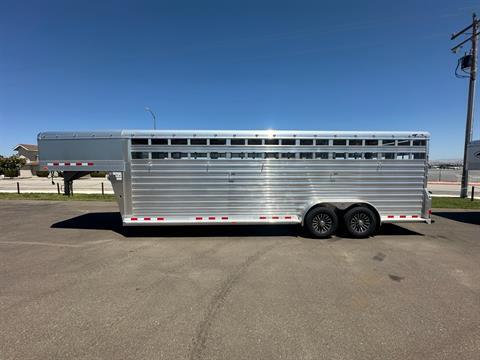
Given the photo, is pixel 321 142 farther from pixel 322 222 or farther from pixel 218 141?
pixel 218 141

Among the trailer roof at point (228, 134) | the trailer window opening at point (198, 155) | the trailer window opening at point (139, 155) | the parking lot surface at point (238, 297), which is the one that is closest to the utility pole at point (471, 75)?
the parking lot surface at point (238, 297)

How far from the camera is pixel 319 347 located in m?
2.67

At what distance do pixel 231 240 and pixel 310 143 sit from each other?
330cm

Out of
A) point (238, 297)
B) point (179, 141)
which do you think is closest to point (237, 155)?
point (179, 141)

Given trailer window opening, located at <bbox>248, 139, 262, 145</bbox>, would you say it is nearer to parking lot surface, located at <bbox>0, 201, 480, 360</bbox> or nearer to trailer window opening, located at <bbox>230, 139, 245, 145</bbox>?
trailer window opening, located at <bbox>230, 139, 245, 145</bbox>

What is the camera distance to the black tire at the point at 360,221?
6.52 metres

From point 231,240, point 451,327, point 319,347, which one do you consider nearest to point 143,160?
point 231,240

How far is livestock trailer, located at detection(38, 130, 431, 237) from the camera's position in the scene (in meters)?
6.37

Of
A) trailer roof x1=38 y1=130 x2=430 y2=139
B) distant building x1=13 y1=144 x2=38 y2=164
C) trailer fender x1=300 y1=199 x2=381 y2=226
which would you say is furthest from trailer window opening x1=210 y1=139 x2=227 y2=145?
distant building x1=13 y1=144 x2=38 y2=164

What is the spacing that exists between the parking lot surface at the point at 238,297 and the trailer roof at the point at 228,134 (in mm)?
2751

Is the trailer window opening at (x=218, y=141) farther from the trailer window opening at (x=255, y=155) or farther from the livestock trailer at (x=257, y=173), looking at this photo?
the trailer window opening at (x=255, y=155)

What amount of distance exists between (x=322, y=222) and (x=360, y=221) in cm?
103

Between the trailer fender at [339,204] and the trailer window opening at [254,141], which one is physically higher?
the trailer window opening at [254,141]

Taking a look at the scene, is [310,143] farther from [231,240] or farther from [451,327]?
[451,327]
